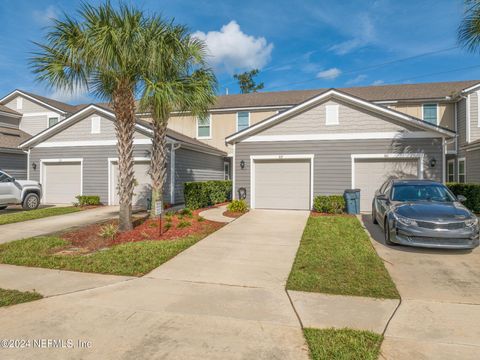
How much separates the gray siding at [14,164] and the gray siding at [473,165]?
24631 millimetres

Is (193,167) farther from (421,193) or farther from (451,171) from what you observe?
(451,171)

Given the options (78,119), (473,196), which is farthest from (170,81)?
(473,196)

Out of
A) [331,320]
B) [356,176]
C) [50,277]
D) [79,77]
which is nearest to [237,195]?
[356,176]

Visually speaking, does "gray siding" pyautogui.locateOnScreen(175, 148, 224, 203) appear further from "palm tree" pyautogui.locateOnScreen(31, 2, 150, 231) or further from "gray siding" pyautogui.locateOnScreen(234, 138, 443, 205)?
"palm tree" pyautogui.locateOnScreen(31, 2, 150, 231)

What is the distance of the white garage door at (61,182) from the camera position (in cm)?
1616

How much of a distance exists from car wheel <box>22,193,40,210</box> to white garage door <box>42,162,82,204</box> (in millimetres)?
2367

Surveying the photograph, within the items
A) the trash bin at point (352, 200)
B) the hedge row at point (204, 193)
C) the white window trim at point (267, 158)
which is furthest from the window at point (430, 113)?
the hedge row at point (204, 193)

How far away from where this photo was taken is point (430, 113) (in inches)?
728

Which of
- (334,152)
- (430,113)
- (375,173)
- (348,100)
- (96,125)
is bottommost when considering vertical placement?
(375,173)

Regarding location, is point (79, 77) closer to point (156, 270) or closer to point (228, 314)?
point (156, 270)

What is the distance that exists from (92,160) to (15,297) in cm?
1281

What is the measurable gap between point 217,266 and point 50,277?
9.23 ft

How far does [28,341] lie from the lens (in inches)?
122

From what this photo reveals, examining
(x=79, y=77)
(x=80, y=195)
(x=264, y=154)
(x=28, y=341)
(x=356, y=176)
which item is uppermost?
(x=79, y=77)
